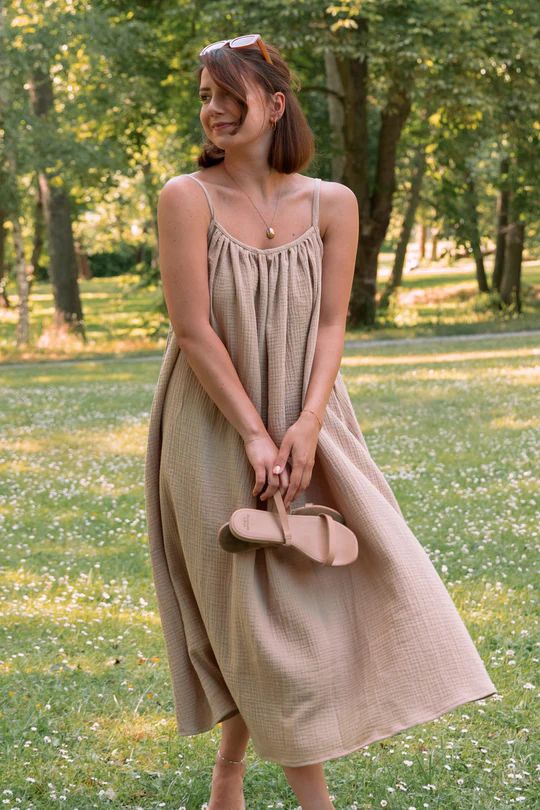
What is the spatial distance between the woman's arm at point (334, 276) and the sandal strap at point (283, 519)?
0.36m

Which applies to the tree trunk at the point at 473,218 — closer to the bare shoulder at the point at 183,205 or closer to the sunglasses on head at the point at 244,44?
the sunglasses on head at the point at 244,44

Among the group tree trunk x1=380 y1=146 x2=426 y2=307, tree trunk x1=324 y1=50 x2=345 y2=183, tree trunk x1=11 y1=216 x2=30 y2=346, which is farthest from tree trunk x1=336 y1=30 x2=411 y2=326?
tree trunk x1=11 y1=216 x2=30 y2=346

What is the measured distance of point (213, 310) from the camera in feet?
9.82

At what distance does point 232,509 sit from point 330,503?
28 cm

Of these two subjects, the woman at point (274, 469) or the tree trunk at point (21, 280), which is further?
the tree trunk at point (21, 280)

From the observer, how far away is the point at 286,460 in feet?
9.49

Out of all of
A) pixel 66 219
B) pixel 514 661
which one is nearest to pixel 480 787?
pixel 514 661

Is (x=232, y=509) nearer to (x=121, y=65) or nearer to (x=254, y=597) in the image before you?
(x=254, y=597)

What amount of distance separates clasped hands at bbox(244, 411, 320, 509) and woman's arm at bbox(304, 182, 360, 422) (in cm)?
19

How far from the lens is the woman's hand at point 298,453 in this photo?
2.89m

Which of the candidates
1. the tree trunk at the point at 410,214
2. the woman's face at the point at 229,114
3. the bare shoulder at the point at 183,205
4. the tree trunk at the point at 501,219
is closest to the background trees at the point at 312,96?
the tree trunk at the point at 501,219

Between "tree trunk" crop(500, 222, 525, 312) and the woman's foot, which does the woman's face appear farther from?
"tree trunk" crop(500, 222, 525, 312)

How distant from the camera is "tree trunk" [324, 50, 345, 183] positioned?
2608 centimetres

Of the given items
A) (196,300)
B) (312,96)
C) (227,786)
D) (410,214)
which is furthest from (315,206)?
(410,214)
